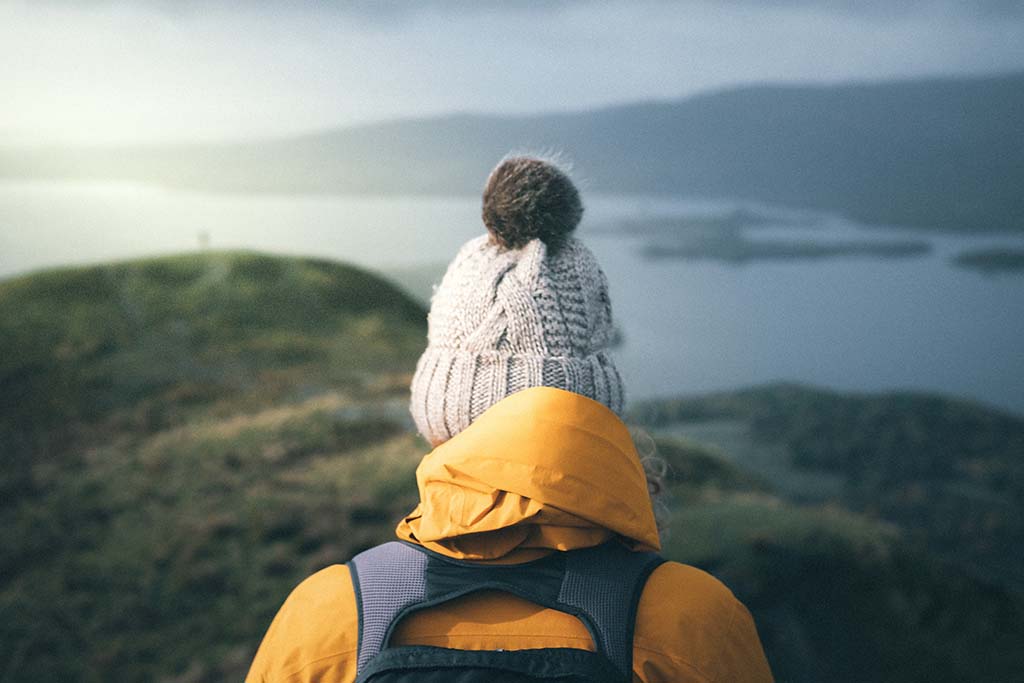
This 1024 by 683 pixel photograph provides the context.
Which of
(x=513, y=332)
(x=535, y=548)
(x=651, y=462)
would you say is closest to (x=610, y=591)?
(x=535, y=548)

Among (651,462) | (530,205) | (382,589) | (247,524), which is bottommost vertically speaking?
(247,524)

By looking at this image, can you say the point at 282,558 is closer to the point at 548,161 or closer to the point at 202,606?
the point at 202,606

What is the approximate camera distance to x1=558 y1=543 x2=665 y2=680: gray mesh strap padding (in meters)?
1.37

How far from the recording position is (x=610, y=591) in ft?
4.69

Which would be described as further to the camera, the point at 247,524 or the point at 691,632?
the point at 247,524

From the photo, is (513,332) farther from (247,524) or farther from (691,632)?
(247,524)

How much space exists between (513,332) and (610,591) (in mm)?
702

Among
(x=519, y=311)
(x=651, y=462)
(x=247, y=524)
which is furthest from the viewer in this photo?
(x=247, y=524)

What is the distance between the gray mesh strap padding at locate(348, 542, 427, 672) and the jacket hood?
59 millimetres

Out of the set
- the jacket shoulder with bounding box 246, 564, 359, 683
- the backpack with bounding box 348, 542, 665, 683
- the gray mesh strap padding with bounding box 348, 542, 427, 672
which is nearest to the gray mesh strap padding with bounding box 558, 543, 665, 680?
the backpack with bounding box 348, 542, 665, 683

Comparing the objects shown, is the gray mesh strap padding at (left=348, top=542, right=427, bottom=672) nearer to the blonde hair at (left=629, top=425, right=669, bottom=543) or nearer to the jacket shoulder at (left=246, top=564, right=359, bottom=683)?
the jacket shoulder at (left=246, top=564, right=359, bottom=683)

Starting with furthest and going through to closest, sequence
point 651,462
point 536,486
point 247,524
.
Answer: point 247,524 < point 651,462 < point 536,486

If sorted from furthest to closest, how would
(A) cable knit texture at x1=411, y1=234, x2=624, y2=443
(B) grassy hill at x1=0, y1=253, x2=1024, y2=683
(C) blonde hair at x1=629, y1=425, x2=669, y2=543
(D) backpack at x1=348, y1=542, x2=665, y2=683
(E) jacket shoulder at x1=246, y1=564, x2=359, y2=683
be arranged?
1. (B) grassy hill at x1=0, y1=253, x2=1024, y2=683
2. (C) blonde hair at x1=629, y1=425, x2=669, y2=543
3. (A) cable knit texture at x1=411, y1=234, x2=624, y2=443
4. (E) jacket shoulder at x1=246, y1=564, x2=359, y2=683
5. (D) backpack at x1=348, y1=542, x2=665, y2=683

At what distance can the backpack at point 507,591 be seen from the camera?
4.41 ft
